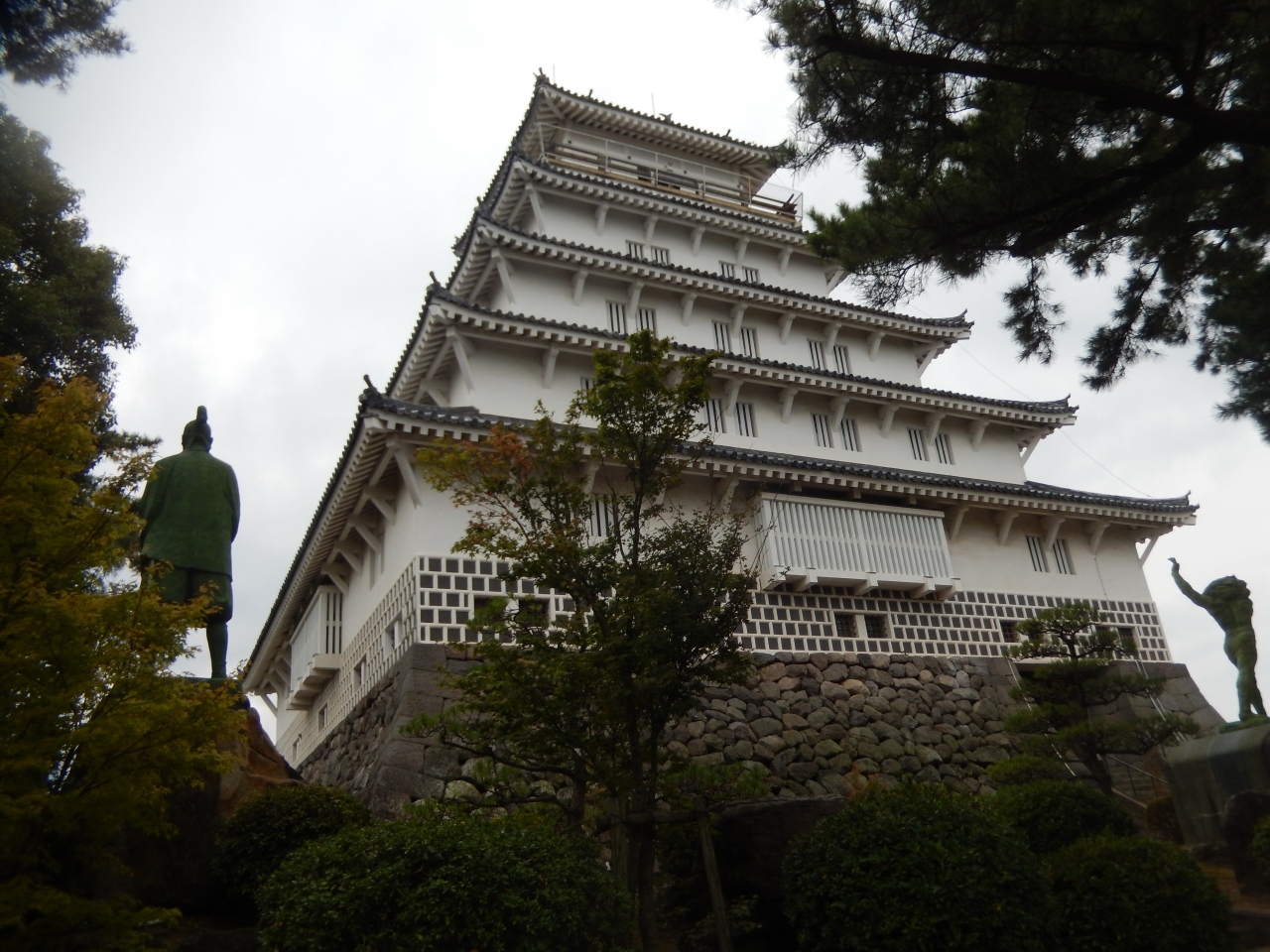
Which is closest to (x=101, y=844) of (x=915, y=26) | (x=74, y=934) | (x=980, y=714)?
(x=74, y=934)

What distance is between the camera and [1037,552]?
21938 millimetres

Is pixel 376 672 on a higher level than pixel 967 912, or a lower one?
higher

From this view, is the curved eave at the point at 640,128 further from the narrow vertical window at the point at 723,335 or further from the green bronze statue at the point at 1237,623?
the green bronze statue at the point at 1237,623

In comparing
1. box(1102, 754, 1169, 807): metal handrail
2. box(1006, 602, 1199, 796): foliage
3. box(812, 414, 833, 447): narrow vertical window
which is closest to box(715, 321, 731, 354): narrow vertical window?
box(812, 414, 833, 447): narrow vertical window

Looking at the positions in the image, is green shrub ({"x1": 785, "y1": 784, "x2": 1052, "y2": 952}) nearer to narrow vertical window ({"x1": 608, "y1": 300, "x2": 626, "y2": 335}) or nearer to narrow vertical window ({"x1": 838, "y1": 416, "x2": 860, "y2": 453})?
narrow vertical window ({"x1": 838, "y1": 416, "x2": 860, "y2": 453})

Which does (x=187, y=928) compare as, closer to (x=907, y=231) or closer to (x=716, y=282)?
(x=907, y=231)

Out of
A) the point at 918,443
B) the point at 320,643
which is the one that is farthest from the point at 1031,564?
the point at 320,643

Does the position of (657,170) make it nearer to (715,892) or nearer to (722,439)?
(722,439)

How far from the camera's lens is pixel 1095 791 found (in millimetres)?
11562

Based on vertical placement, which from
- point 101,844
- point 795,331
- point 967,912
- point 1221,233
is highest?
point 795,331

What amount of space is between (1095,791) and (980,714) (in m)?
7.61

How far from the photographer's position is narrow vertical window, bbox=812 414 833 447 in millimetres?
21953

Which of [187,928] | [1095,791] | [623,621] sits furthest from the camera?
[1095,791]

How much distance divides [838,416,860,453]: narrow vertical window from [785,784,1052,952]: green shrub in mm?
13120
